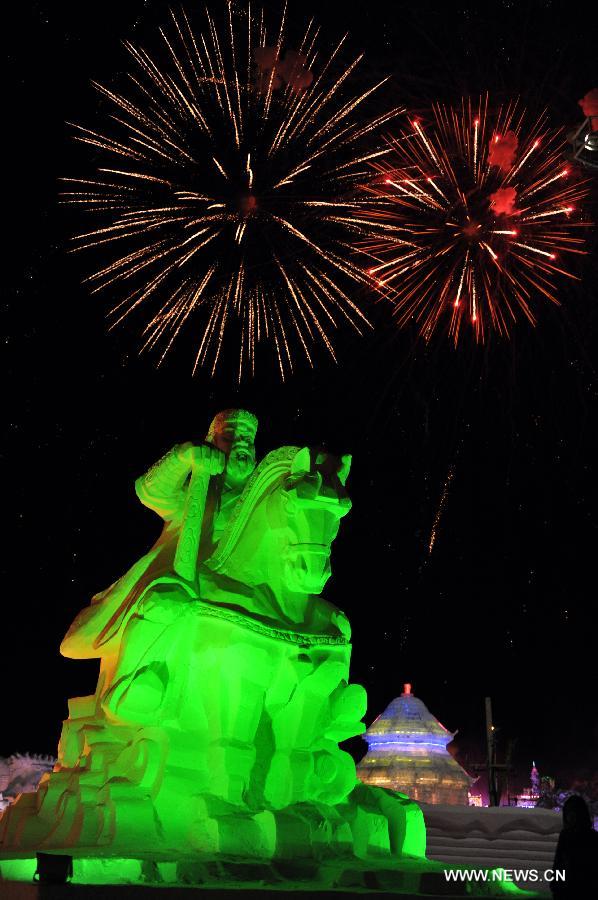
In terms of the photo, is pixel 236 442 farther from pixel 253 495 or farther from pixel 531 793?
pixel 531 793

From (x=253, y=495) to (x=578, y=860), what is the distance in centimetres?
518

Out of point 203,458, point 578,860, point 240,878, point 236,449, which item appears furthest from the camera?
point 236,449

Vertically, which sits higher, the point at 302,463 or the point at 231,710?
the point at 302,463

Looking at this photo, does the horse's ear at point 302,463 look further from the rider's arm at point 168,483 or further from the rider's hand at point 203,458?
the rider's arm at point 168,483

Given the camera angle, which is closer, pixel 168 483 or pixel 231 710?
pixel 231 710

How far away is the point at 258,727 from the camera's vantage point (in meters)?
8.52

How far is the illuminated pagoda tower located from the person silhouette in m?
27.0

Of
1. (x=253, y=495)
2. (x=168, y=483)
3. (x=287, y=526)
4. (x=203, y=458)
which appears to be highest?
(x=203, y=458)

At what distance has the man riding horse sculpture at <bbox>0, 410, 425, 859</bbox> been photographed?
25.9 feet

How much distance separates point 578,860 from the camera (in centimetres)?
472

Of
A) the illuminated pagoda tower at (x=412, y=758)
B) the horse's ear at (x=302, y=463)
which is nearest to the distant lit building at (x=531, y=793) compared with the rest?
the illuminated pagoda tower at (x=412, y=758)

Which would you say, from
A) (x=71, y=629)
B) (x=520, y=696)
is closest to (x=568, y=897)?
(x=71, y=629)

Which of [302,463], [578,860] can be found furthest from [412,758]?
[578,860]

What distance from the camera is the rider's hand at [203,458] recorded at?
9203 millimetres
